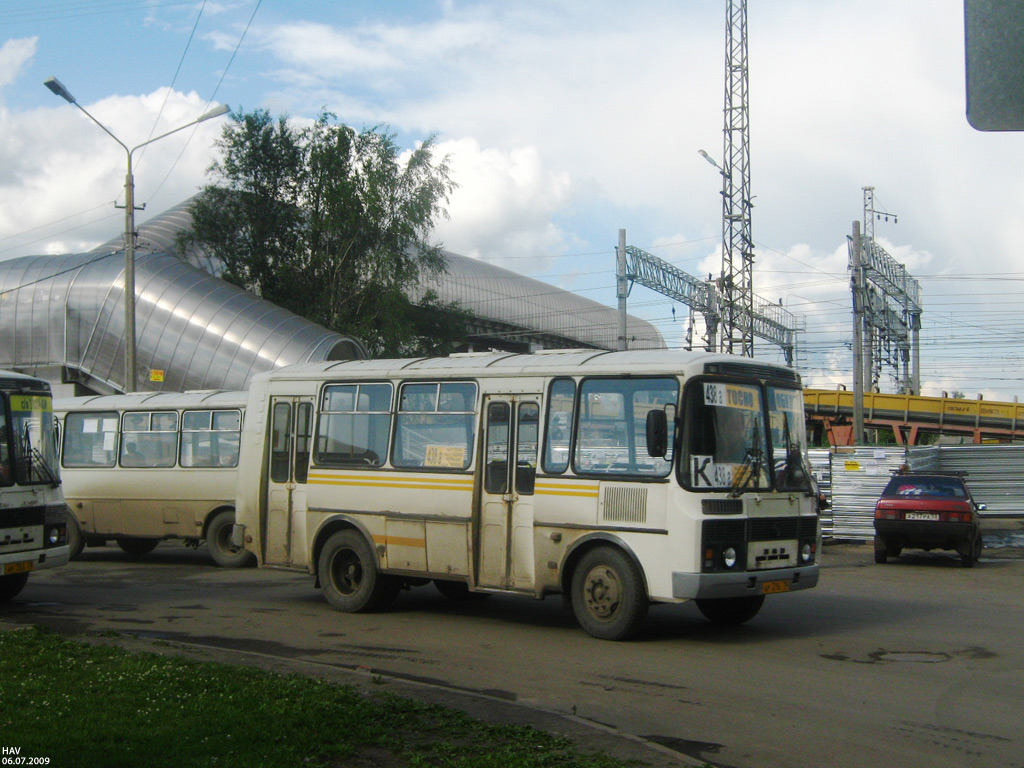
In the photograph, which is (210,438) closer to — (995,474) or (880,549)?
(880,549)

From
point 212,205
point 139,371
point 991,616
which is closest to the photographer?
point 991,616

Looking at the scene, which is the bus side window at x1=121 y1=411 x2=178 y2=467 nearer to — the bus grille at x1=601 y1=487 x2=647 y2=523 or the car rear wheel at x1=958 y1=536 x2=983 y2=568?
the bus grille at x1=601 y1=487 x2=647 y2=523

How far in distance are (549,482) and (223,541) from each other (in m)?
9.91

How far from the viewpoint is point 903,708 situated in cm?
782

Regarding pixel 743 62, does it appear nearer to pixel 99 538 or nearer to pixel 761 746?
pixel 99 538

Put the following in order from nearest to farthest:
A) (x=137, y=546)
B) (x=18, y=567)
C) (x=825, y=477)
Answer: (x=18, y=567)
(x=137, y=546)
(x=825, y=477)

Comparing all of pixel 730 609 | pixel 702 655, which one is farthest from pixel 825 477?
pixel 702 655

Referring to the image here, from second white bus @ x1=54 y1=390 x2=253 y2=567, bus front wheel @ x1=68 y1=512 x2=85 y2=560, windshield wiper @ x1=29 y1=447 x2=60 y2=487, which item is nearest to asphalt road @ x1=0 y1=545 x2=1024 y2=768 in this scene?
windshield wiper @ x1=29 y1=447 x2=60 y2=487

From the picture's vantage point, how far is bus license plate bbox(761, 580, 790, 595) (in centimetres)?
1047

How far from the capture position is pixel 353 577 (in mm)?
12883

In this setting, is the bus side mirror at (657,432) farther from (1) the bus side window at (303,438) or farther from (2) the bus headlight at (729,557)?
(1) the bus side window at (303,438)

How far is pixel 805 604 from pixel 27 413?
10.1 metres

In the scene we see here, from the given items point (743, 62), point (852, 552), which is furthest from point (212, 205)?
point (852, 552)
